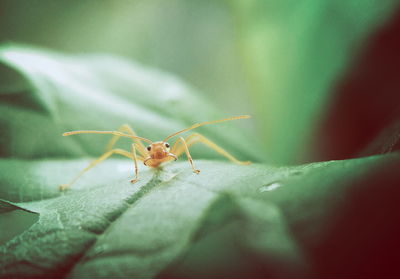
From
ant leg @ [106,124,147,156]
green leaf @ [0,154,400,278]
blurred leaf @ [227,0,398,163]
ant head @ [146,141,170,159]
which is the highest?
blurred leaf @ [227,0,398,163]

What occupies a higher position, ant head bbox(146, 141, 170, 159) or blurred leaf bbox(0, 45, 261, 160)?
blurred leaf bbox(0, 45, 261, 160)

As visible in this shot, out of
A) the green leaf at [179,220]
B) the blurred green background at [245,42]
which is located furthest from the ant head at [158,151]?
the blurred green background at [245,42]

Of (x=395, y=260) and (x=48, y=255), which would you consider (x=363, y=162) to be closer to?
(x=395, y=260)

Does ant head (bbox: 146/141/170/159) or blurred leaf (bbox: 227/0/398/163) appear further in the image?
blurred leaf (bbox: 227/0/398/163)

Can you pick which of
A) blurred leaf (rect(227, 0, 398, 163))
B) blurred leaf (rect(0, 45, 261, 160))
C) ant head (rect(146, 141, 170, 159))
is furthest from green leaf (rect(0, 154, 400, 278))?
blurred leaf (rect(227, 0, 398, 163))

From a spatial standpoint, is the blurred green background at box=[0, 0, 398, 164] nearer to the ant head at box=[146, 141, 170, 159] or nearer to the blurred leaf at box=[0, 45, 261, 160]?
the blurred leaf at box=[0, 45, 261, 160]

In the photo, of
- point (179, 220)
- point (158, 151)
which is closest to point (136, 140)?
point (158, 151)

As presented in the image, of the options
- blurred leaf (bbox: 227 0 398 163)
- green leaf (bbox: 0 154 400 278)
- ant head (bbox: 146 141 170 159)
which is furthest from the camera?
blurred leaf (bbox: 227 0 398 163)
